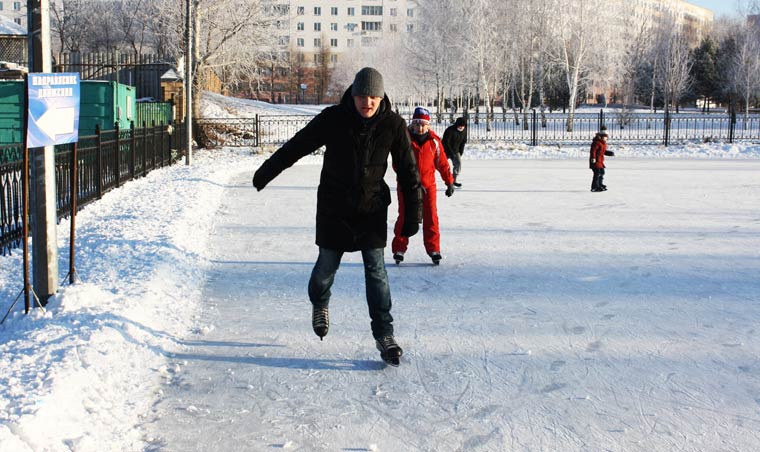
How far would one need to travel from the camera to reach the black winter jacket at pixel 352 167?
463cm

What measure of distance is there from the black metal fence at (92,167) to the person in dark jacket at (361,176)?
8.78 feet

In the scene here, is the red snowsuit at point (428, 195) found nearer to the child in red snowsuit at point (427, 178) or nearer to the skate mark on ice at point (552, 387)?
the child in red snowsuit at point (427, 178)

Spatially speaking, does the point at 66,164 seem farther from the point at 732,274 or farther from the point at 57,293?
the point at 732,274

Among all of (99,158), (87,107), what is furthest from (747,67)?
(99,158)

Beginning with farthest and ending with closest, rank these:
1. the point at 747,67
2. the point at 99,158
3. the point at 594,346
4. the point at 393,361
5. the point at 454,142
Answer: the point at 747,67 → the point at 454,142 → the point at 99,158 → the point at 594,346 → the point at 393,361

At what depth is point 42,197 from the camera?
574 centimetres

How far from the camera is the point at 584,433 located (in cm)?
376

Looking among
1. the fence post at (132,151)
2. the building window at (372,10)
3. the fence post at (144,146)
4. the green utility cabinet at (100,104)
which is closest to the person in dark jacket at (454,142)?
the fence post at (132,151)

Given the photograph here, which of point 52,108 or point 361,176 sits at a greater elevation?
point 52,108

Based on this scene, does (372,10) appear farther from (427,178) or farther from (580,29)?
(427,178)

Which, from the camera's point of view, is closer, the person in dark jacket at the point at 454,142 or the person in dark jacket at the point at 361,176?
the person in dark jacket at the point at 361,176

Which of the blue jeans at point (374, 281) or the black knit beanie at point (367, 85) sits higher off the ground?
the black knit beanie at point (367, 85)

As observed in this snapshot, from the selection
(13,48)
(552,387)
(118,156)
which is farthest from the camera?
(13,48)

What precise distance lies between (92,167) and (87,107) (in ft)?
27.0
